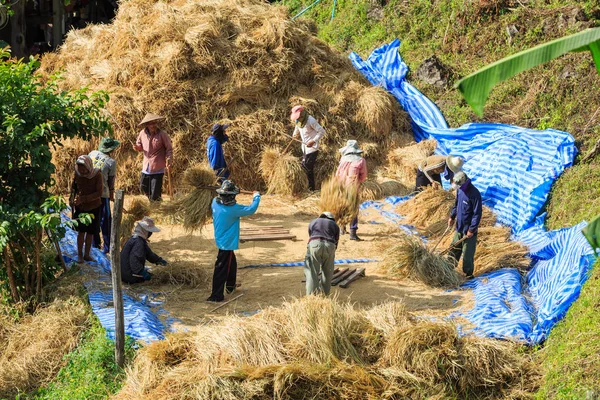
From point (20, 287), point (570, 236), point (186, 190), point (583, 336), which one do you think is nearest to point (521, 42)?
point (570, 236)

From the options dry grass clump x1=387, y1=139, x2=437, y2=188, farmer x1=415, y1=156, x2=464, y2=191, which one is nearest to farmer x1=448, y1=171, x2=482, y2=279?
farmer x1=415, y1=156, x2=464, y2=191

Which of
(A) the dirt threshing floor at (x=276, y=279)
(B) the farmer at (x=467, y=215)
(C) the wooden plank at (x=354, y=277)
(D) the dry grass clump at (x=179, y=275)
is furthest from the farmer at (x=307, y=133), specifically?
(D) the dry grass clump at (x=179, y=275)

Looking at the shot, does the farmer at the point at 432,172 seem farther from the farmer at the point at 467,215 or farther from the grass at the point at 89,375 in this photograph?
the grass at the point at 89,375

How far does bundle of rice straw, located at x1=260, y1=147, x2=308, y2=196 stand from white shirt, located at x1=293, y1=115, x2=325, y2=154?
0.32 m

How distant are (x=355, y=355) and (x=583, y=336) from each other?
204 cm

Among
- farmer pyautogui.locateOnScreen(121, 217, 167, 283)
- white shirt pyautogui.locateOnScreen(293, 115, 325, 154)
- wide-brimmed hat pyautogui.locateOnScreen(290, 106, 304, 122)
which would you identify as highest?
wide-brimmed hat pyautogui.locateOnScreen(290, 106, 304, 122)

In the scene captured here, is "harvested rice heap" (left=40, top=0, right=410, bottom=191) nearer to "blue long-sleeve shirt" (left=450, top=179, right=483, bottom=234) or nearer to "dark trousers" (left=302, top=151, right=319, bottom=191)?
"dark trousers" (left=302, top=151, right=319, bottom=191)

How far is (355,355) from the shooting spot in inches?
271

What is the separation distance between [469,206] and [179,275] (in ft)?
11.4

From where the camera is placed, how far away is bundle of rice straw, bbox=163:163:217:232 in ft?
31.8

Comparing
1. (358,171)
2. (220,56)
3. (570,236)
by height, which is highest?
(220,56)

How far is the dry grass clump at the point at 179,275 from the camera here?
352 inches

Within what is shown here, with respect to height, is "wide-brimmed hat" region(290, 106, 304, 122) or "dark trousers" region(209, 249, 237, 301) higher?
"wide-brimmed hat" region(290, 106, 304, 122)

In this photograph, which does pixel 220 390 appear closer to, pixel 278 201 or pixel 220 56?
pixel 278 201
